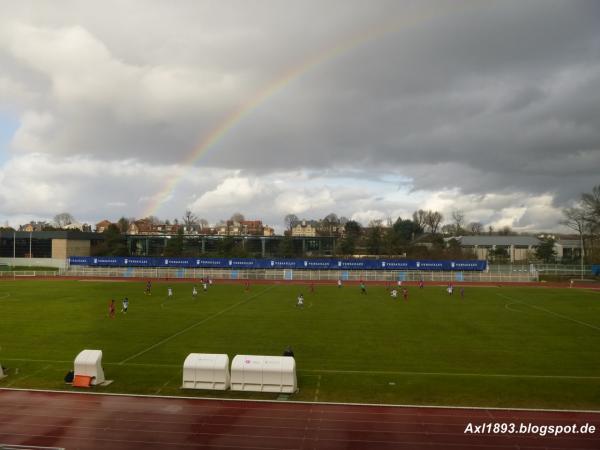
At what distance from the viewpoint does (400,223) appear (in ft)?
566

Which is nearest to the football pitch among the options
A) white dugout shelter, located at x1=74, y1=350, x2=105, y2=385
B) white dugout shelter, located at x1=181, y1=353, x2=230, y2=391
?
white dugout shelter, located at x1=181, y1=353, x2=230, y2=391

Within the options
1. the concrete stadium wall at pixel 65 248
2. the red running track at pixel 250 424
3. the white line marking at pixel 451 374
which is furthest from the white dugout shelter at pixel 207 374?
the concrete stadium wall at pixel 65 248

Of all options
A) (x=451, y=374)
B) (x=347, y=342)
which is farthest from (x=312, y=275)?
(x=451, y=374)

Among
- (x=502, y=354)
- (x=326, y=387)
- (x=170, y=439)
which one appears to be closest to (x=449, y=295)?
(x=502, y=354)

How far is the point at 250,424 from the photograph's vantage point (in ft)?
55.4

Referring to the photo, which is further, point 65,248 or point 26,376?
point 65,248

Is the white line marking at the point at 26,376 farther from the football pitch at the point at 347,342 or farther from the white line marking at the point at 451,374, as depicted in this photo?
the white line marking at the point at 451,374

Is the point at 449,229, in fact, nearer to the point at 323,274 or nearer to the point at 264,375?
the point at 323,274

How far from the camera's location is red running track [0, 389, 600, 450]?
1529 centimetres

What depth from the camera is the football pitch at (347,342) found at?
67.7 feet

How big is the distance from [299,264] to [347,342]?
5761 cm

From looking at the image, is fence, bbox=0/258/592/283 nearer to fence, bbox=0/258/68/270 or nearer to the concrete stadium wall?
fence, bbox=0/258/68/270

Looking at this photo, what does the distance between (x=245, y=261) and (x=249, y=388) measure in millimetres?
70165

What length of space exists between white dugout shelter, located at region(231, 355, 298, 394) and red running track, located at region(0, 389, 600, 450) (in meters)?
1.32
